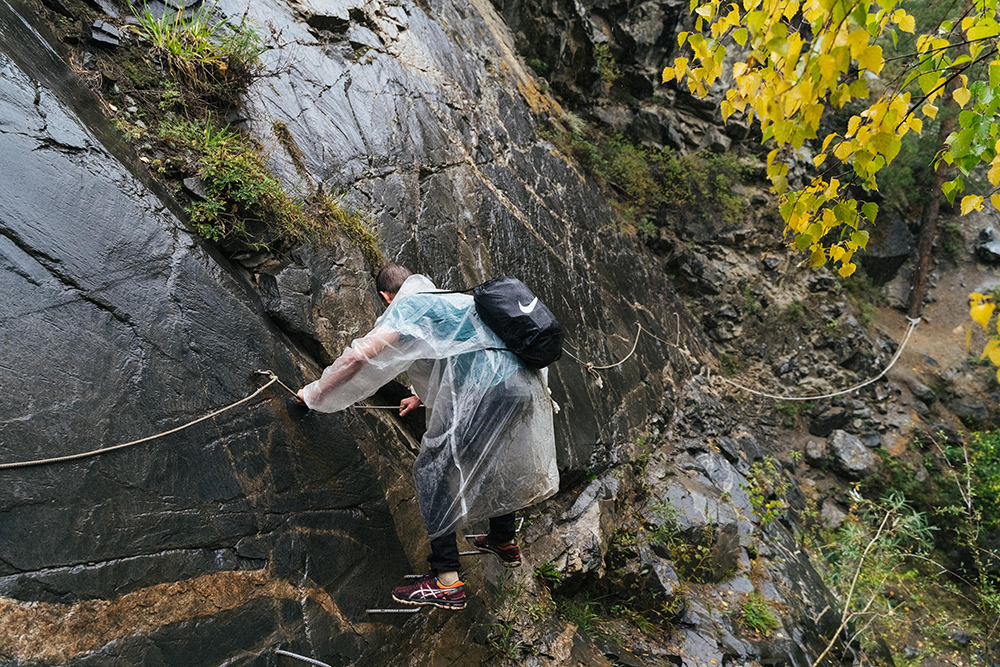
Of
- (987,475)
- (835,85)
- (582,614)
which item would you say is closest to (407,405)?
(582,614)

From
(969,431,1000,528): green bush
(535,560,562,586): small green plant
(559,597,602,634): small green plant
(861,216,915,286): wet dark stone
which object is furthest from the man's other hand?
(861,216,915,286): wet dark stone

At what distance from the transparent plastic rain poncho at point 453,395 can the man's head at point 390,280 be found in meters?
0.13

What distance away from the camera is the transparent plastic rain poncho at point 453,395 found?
294 cm

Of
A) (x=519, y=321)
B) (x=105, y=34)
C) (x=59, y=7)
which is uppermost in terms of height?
(x=59, y=7)

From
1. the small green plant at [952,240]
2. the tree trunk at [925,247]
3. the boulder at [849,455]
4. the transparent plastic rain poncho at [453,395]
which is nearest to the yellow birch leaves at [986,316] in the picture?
the transparent plastic rain poncho at [453,395]

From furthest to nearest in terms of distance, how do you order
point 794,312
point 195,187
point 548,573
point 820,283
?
point 820,283 < point 794,312 < point 548,573 < point 195,187

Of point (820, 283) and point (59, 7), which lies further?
point (820, 283)

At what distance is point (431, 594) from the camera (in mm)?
3162

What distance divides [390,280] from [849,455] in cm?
968

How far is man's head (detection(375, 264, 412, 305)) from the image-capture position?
3.36 metres

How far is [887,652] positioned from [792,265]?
666cm

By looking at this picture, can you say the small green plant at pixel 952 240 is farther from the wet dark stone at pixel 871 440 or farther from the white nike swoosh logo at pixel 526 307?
the white nike swoosh logo at pixel 526 307

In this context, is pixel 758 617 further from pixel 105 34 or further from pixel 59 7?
pixel 59 7

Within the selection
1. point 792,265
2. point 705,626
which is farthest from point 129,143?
point 792,265
